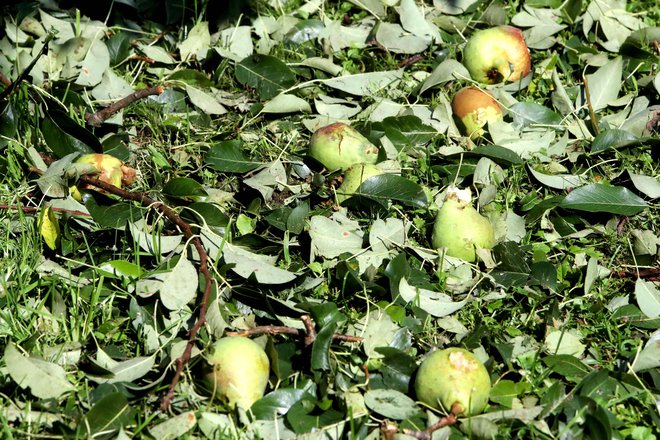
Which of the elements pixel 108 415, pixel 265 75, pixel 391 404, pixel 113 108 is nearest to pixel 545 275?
pixel 391 404

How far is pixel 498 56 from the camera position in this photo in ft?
11.4

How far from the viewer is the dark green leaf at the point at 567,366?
2.35 meters

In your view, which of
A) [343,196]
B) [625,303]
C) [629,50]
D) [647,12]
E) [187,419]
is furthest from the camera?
[647,12]

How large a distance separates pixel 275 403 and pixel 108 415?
16.9 inches

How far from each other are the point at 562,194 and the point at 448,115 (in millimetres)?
551

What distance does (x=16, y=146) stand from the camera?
298cm

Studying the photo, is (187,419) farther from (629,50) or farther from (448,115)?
(629,50)

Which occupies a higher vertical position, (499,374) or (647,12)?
(647,12)

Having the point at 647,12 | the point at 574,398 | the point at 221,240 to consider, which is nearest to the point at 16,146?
the point at 221,240

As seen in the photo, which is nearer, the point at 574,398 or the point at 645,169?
the point at 574,398

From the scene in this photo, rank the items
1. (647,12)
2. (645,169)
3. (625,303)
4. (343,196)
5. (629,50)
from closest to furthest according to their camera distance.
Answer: (625,303), (343,196), (645,169), (629,50), (647,12)

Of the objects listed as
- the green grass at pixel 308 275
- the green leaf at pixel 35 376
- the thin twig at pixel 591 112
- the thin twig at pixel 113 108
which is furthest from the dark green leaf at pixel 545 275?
the thin twig at pixel 113 108

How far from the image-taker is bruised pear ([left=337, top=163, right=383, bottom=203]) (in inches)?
114

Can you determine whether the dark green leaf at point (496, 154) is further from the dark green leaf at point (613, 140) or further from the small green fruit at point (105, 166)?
the small green fruit at point (105, 166)
